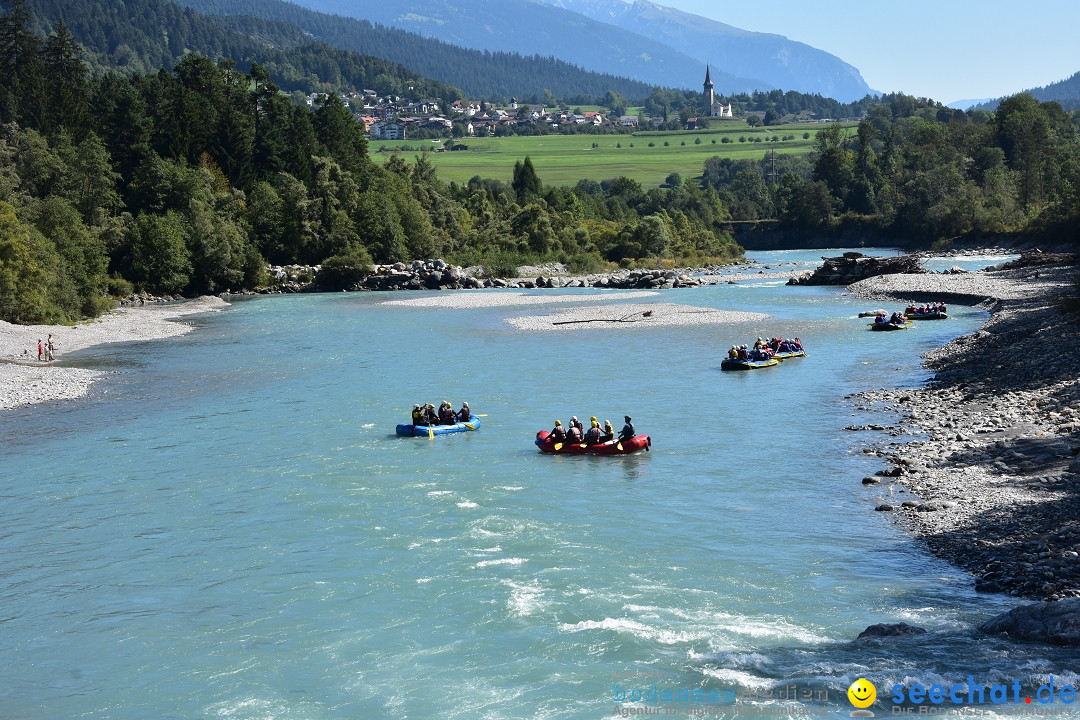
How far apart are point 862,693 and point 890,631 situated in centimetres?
224

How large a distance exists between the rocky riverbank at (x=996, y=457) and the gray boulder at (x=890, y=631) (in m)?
Result: 3.05

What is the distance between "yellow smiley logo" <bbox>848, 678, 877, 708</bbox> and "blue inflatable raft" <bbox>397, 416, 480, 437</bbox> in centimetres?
2143

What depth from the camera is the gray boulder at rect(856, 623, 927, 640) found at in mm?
17953

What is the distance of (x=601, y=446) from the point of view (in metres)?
33.2

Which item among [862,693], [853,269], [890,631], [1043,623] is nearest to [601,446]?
[890,631]

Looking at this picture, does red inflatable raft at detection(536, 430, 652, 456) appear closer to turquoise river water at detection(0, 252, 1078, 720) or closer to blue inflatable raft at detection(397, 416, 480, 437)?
turquoise river water at detection(0, 252, 1078, 720)

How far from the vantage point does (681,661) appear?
58.6ft

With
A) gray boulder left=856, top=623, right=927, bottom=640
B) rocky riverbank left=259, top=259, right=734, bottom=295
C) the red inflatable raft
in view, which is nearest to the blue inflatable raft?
the red inflatable raft

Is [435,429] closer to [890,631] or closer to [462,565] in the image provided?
[462,565]

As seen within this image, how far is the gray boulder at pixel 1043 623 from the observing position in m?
17.0

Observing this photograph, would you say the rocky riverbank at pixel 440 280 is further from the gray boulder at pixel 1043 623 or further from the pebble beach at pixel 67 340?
the gray boulder at pixel 1043 623

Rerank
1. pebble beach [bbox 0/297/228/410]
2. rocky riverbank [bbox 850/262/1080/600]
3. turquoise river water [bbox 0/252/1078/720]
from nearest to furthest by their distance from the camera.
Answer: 1. turquoise river water [bbox 0/252/1078/720]
2. rocky riverbank [bbox 850/262/1080/600]
3. pebble beach [bbox 0/297/228/410]

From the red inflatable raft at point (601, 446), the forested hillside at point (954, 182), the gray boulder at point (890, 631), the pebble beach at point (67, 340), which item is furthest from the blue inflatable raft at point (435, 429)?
the forested hillside at point (954, 182)

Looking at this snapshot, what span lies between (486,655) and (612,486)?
38.8ft
